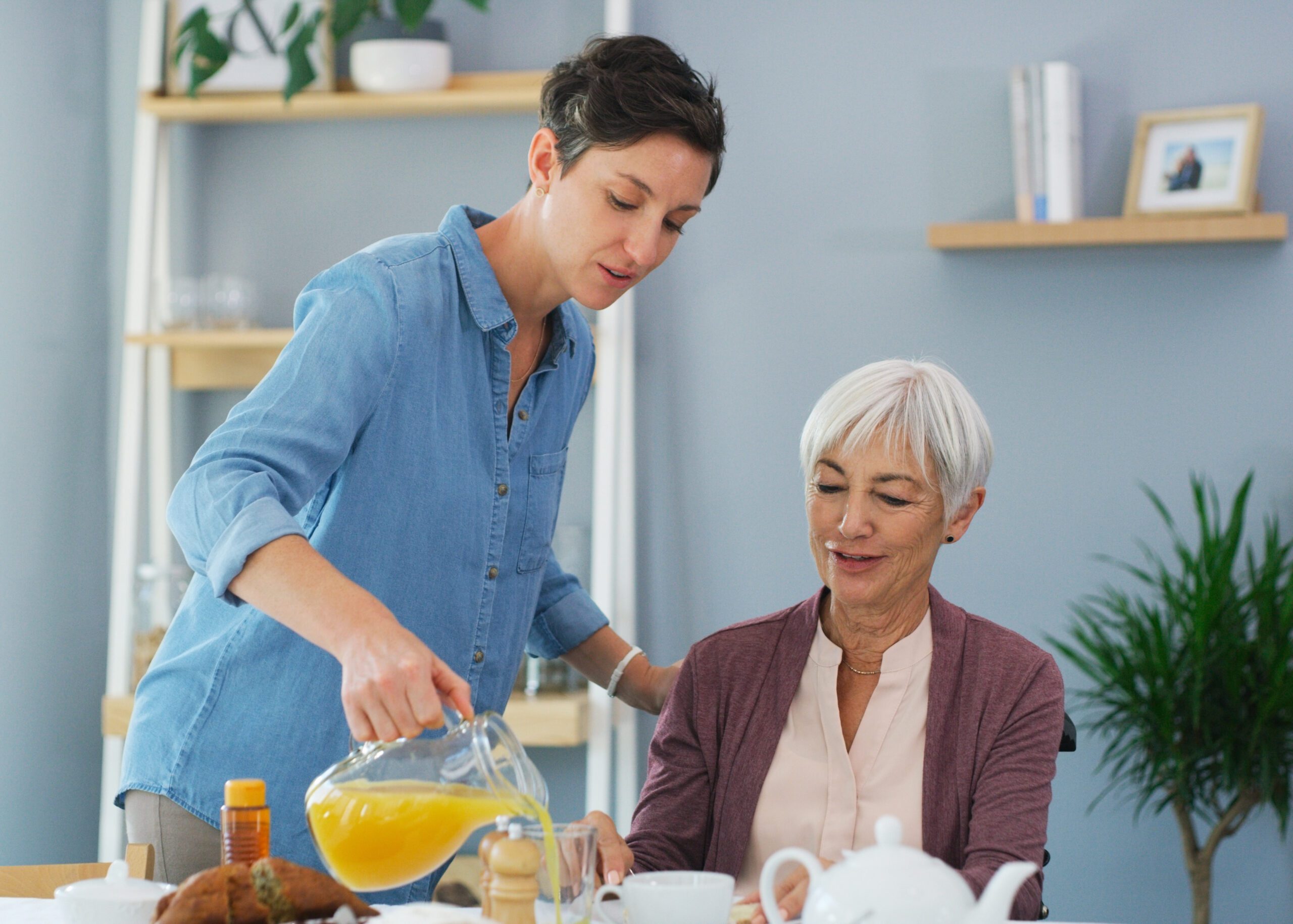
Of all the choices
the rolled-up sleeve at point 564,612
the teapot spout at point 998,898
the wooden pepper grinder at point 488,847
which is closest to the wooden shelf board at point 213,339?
the rolled-up sleeve at point 564,612

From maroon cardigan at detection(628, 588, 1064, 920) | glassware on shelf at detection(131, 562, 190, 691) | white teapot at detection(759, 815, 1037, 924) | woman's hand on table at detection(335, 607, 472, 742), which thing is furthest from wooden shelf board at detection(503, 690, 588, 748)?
white teapot at detection(759, 815, 1037, 924)

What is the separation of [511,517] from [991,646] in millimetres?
617

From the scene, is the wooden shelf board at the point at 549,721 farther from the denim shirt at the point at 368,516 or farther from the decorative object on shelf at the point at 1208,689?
the denim shirt at the point at 368,516

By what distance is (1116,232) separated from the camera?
288 cm

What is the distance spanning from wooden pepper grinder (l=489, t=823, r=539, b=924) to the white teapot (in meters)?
0.23

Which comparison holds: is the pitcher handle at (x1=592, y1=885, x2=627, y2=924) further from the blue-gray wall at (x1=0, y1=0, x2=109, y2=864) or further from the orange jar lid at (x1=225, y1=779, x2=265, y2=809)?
the blue-gray wall at (x1=0, y1=0, x2=109, y2=864)

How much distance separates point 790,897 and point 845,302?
80.0 inches

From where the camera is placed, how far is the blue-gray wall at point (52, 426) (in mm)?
3057

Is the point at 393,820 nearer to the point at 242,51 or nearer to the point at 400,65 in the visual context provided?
the point at 400,65

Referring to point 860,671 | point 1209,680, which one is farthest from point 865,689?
point 1209,680

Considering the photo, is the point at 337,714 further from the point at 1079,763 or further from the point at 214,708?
the point at 1079,763

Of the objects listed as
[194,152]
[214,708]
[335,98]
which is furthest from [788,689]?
[194,152]

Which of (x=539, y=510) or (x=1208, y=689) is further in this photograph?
(x=1208, y=689)

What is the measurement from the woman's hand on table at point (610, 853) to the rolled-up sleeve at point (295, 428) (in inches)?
17.8
